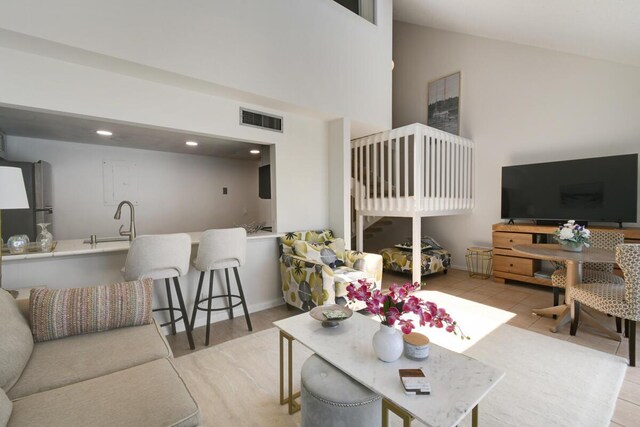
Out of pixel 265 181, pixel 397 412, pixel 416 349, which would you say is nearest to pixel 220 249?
pixel 265 181

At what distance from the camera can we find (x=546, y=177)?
3809mm

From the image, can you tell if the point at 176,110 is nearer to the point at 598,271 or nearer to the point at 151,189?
the point at 151,189

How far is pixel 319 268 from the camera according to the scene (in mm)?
2689

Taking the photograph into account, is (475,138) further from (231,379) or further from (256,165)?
(231,379)

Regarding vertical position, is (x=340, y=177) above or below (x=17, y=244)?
above

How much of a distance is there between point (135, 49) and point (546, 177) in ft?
15.9

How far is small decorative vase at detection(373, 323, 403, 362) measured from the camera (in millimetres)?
1270

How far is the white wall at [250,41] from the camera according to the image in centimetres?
194

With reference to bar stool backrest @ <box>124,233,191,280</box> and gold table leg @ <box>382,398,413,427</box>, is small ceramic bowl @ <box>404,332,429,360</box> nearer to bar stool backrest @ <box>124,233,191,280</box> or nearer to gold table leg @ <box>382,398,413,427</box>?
gold table leg @ <box>382,398,413,427</box>

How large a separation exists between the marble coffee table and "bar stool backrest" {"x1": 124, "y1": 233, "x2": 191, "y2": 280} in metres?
1.12

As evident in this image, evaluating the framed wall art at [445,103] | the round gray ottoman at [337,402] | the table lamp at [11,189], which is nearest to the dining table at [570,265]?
the round gray ottoman at [337,402]

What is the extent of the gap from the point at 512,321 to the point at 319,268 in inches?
79.8

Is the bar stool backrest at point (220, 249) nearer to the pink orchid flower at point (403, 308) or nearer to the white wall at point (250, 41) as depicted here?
the white wall at point (250, 41)

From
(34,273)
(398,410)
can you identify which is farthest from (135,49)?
(398,410)
